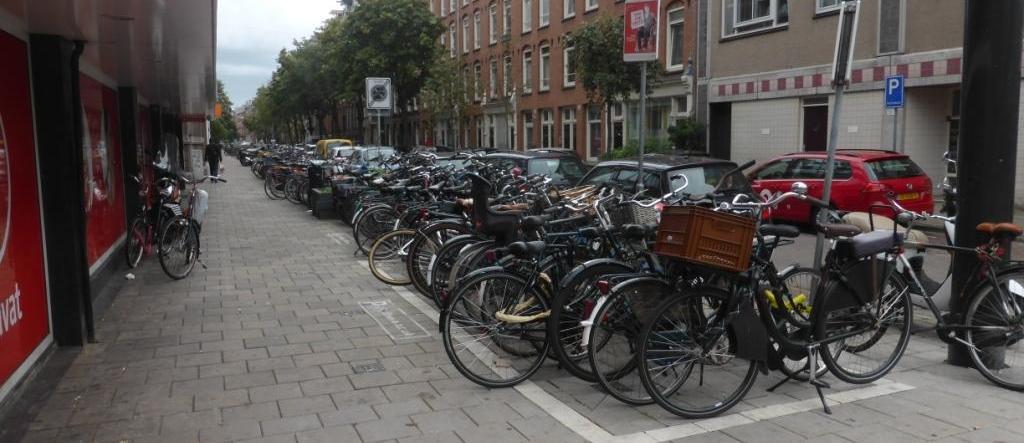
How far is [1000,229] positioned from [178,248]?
7853 mm

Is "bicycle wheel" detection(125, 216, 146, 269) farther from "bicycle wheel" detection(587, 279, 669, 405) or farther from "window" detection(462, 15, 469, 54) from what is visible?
"window" detection(462, 15, 469, 54)

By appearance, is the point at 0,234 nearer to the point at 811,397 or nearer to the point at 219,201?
the point at 811,397

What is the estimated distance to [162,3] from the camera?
205 inches

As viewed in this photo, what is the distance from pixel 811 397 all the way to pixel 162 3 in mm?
4865

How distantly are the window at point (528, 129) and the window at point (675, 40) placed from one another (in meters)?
11.2

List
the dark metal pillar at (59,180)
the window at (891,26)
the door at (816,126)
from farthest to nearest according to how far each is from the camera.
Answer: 1. the door at (816,126)
2. the window at (891,26)
3. the dark metal pillar at (59,180)

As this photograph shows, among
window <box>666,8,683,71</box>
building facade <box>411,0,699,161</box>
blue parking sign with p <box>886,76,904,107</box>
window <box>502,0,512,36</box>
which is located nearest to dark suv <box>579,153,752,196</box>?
blue parking sign with p <box>886,76,904,107</box>

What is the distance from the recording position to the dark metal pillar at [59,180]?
567 centimetres

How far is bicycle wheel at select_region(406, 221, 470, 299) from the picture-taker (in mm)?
7355

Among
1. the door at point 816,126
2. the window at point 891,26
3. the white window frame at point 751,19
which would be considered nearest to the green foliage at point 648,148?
the white window frame at point 751,19

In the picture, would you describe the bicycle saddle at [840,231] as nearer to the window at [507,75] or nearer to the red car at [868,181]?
the red car at [868,181]

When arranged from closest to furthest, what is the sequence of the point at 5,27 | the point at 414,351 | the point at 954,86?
1. the point at 5,27
2. the point at 414,351
3. the point at 954,86

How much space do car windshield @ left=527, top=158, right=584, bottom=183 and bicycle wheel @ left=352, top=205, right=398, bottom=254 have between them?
3.14m

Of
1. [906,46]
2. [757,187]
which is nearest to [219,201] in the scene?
[757,187]
